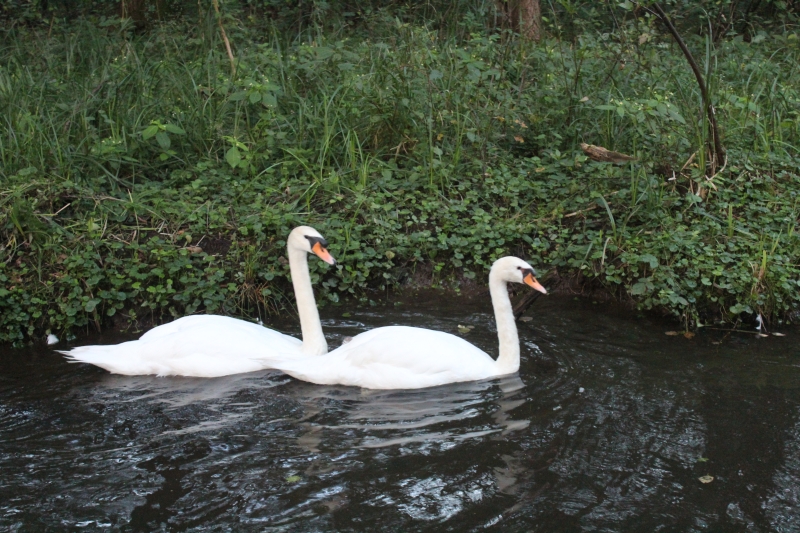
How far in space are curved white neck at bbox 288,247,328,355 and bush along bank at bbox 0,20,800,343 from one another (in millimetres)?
834

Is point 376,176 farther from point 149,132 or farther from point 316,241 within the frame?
point 316,241

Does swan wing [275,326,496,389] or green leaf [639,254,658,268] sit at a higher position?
green leaf [639,254,658,268]

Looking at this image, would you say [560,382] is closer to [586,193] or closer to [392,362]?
[392,362]

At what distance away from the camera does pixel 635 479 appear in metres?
3.88

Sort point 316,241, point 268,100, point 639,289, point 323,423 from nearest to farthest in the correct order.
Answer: point 323,423 → point 316,241 → point 639,289 → point 268,100

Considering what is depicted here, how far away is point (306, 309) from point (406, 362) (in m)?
0.80

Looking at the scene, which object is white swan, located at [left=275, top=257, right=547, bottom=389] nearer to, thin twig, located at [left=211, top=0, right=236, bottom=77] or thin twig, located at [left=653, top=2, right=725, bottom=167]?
thin twig, located at [left=653, top=2, right=725, bottom=167]

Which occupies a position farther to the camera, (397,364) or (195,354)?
(195,354)

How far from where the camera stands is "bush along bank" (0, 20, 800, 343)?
20.4 ft

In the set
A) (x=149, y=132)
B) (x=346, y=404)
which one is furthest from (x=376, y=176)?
(x=346, y=404)

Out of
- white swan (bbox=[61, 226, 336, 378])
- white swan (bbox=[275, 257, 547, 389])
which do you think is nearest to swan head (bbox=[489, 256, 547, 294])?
white swan (bbox=[275, 257, 547, 389])

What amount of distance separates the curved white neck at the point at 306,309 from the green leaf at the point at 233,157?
5.96 feet

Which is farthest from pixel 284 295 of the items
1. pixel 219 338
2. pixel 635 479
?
pixel 635 479

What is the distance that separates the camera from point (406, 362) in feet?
16.5
